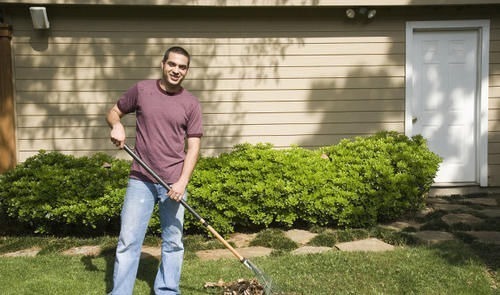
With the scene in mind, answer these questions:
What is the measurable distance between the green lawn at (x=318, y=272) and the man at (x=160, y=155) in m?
0.56

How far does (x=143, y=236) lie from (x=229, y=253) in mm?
1594

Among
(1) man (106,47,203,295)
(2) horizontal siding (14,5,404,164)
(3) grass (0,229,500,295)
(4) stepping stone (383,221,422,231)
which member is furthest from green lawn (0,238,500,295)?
(2) horizontal siding (14,5,404,164)

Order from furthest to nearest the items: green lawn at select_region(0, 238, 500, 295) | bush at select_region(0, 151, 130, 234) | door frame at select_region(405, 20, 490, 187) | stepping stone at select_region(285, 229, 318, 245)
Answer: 1. door frame at select_region(405, 20, 490, 187)
2. bush at select_region(0, 151, 130, 234)
3. stepping stone at select_region(285, 229, 318, 245)
4. green lawn at select_region(0, 238, 500, 295)

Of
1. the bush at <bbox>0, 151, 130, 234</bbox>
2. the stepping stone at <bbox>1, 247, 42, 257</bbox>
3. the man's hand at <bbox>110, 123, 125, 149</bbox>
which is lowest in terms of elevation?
the stepping stone at <bbox>1, 247, 42, 257</bbox>

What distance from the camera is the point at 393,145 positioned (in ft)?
20.2

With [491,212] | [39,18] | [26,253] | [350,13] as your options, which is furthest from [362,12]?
[26,253]

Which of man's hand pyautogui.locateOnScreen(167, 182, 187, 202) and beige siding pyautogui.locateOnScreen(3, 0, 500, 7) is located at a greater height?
beige siding pyautogui.locateOnScreen(3, 0, 500, 7)

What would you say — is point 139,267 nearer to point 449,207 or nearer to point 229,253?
point 229,253

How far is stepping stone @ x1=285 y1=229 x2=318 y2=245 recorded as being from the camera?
17.3ft

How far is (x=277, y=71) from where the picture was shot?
6.87m

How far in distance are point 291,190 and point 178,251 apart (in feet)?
7.00

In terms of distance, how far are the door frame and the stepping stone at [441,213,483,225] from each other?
4.66 feet

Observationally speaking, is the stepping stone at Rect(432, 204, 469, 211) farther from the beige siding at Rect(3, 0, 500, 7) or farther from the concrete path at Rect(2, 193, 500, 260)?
the beige siding at Rect(3, 0, 500, 7)

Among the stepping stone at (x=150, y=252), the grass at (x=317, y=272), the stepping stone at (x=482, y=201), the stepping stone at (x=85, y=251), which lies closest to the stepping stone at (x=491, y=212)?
the stepping stone at (x=482, y=201)
